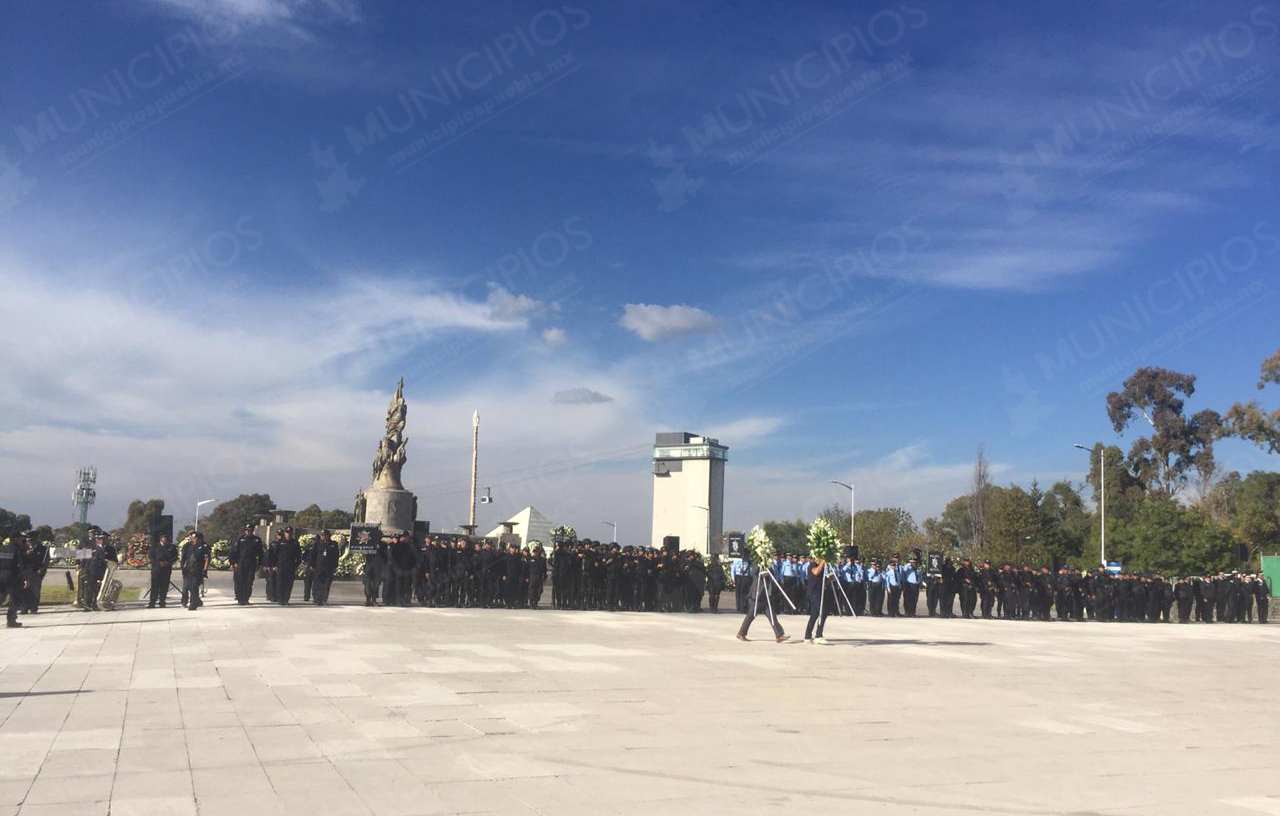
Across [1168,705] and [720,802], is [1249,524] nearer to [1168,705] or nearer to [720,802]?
[1168,705]

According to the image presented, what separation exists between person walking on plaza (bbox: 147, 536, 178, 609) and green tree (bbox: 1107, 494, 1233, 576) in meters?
45.6

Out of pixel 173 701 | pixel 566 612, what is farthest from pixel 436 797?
pixel 566 612

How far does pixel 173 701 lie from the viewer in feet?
31.0

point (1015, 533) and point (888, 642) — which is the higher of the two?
point (1015, 533)

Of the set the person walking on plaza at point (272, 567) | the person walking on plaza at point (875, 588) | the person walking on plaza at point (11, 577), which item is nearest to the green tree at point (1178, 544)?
the person walking on plaza at point (875, 588)

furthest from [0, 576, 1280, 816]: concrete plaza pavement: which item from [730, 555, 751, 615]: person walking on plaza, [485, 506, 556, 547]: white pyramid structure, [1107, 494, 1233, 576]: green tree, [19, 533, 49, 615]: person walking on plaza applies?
[485, 506, 556, 547]: white pyramid structure

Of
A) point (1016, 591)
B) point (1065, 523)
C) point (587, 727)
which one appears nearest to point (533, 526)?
point (1065, 523)

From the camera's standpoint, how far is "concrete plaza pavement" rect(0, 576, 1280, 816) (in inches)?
259

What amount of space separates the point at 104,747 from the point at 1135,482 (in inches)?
2898

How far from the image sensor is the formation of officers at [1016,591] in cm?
2811

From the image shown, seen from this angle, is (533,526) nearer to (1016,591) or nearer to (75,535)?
(75,535)

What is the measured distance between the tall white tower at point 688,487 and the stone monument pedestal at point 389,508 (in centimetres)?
7232

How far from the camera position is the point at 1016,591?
30.3 meters

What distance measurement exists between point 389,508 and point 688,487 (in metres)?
77.1
